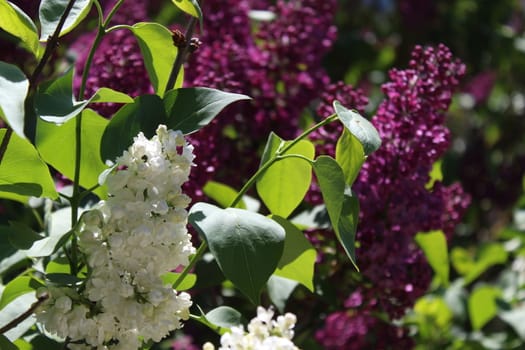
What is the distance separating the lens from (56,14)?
2.21 feet

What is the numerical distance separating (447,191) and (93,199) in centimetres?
39

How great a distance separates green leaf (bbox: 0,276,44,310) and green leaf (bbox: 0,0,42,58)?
17 centimetres

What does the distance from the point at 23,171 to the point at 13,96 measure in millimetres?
153

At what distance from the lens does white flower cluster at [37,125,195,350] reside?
1.92 ft

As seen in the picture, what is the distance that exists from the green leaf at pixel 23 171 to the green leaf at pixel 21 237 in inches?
1.2

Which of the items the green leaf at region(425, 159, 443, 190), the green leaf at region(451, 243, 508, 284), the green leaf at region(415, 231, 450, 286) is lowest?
the green leaf at region(451, 243, 508, 284)

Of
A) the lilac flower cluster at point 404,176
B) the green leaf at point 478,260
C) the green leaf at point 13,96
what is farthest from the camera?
the green leaf at point 478,260

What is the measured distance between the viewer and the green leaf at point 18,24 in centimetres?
64

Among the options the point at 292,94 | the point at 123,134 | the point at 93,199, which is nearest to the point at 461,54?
the point at 292,94

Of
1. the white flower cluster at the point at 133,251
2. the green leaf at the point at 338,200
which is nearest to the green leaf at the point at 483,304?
the green leaf at the point at 338,200

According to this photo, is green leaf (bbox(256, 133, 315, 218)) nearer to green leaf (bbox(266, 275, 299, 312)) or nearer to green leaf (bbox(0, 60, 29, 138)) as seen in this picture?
green leaf (bbox(266, 275, 299, 312))

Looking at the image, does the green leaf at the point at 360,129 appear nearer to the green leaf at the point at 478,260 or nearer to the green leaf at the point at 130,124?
the green leaf at the point at 130,124

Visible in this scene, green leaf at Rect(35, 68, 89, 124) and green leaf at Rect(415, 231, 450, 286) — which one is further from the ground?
green leaf at Rect(35, 68, 89, 124)

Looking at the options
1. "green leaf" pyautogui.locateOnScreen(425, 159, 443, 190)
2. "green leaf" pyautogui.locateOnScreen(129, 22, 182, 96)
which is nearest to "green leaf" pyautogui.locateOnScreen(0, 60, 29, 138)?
"green leaf" pyautogui.locateOnScreen(129, 22, 182, 96)
